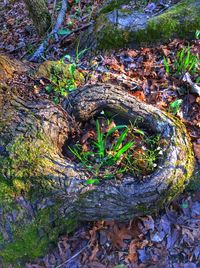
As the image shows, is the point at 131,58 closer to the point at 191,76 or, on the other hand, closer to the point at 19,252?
the point at 191,76

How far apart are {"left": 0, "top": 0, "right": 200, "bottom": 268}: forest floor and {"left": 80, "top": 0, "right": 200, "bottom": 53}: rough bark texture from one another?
0.51 ft

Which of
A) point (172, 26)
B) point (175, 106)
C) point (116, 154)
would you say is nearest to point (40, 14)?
point (172, 26)

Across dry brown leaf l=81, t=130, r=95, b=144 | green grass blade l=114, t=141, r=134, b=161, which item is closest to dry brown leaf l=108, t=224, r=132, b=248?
green grass blade l=114, t=141, r=134, b=161

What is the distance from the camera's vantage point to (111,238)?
326cm

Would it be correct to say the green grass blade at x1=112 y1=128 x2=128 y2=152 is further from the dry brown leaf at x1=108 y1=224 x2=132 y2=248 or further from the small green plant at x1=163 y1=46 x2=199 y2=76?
the small green plant at x1=163 y1=46 x2=199 y2=76

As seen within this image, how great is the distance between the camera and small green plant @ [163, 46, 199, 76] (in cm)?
400

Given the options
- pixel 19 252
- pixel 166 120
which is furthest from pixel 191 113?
pixel 19 252

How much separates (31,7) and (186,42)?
10.4ft

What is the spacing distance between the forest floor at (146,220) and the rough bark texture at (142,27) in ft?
0.51

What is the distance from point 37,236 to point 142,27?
10.9 ft

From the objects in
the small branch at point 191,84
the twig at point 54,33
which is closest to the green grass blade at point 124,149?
the small branch at point 191,84

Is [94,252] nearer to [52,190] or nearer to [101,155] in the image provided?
[52,190]

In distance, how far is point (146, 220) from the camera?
10.8 ft

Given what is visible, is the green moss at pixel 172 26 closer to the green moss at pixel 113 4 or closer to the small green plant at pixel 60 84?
the green moss at pixel 113 4
